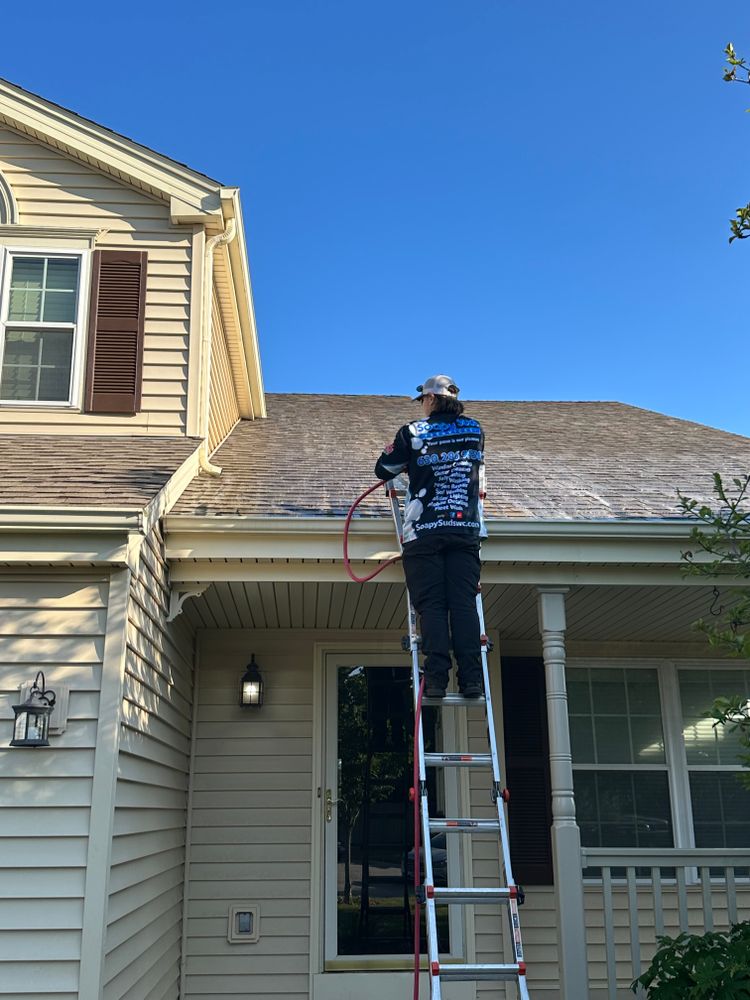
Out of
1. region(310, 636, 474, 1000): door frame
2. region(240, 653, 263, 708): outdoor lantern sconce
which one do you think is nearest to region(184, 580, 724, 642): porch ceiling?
region(310, 636, 474, 1000): door frame

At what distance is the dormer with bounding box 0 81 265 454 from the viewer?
5.88 meters

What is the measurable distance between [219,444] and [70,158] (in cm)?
→ 228

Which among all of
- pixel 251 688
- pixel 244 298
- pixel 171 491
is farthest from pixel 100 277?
pixel 251 688

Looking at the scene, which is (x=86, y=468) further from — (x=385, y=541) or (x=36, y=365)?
(x=385, y=541)

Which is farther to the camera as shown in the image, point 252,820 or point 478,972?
point 252,820

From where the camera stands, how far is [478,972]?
3.33 metres

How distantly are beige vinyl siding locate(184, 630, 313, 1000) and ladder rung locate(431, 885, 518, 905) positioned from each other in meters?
2.60

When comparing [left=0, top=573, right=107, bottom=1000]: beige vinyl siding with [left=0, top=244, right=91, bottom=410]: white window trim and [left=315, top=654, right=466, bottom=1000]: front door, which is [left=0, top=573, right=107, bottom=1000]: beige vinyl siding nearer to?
[left=0, top=244, right=91, bottom=410]: white window trim

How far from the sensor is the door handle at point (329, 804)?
6.04 m

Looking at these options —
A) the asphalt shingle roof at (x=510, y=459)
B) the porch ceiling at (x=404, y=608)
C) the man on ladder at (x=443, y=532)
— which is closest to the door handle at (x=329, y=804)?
the porch ceiling at (x=404, y=608)

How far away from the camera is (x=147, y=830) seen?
15.0 feet

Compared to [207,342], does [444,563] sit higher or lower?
lower

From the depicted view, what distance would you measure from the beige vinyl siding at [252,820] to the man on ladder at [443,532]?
2200 mm

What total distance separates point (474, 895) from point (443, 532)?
63.4 inches
